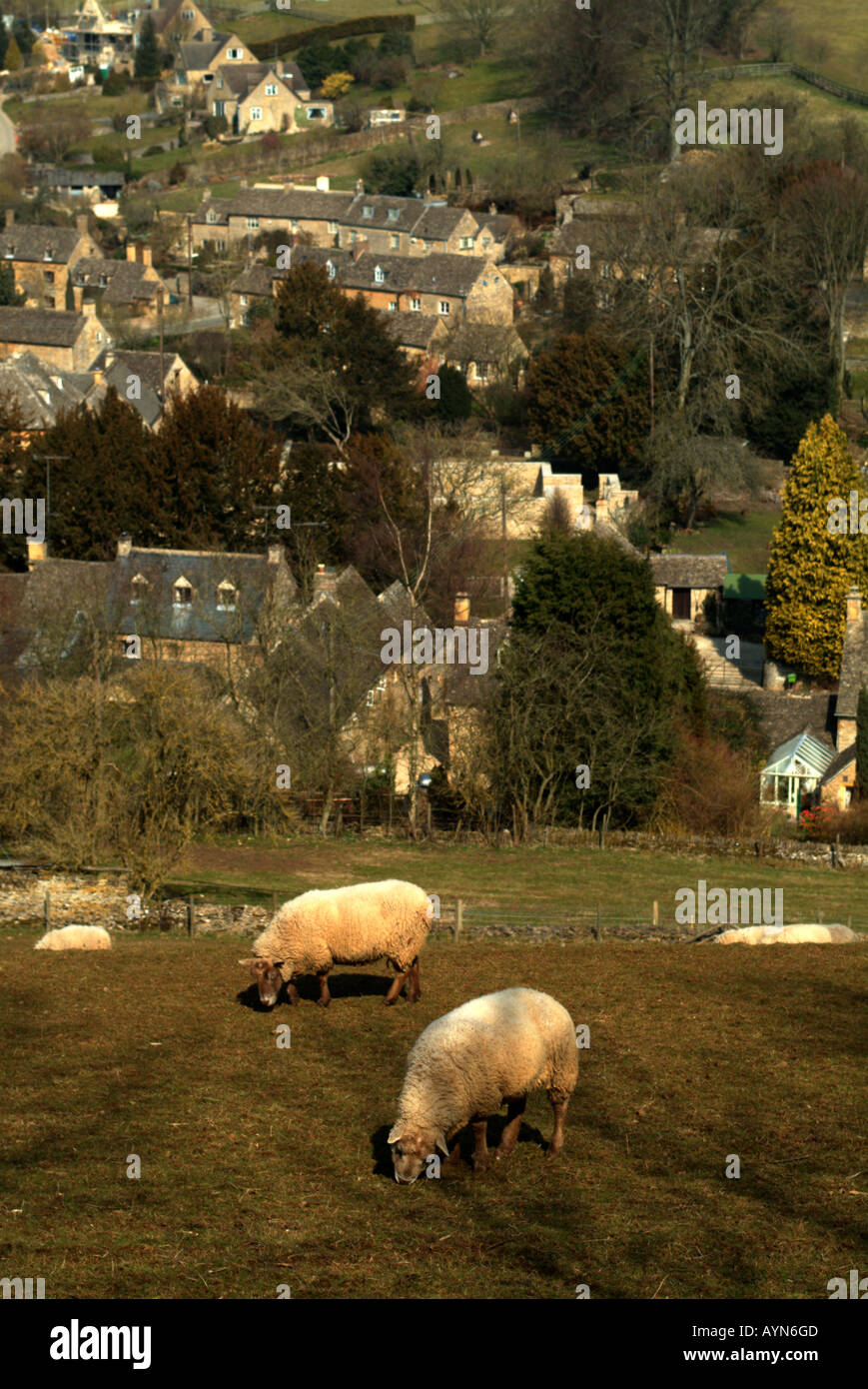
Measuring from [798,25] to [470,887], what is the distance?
115 m

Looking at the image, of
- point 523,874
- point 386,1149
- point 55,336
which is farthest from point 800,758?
point 55,336

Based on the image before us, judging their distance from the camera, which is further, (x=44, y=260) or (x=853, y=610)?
(x=44, y=260)

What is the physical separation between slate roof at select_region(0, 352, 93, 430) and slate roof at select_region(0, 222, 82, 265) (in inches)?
1056

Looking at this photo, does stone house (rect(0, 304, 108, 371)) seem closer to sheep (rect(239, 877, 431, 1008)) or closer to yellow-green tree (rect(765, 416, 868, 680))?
yellow-green tree (rect(765, 416, 868, 680))

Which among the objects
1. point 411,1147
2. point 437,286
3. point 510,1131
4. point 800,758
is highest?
point 411,1147

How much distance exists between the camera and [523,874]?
35.7 metres

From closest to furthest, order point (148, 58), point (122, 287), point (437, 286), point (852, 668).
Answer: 1. point (852, 668)
2. point (437, 286)
3. point (122, 287)
4. point (148, 58)

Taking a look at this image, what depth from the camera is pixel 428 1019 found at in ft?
58.4

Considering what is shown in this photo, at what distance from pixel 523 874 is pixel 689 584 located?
31034mm

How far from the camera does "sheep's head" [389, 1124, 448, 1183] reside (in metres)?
13.4

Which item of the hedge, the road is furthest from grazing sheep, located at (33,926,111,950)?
the hedge

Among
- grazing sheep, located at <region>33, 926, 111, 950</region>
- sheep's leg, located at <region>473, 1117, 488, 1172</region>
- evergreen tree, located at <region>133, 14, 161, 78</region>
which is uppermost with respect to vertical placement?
evergreen tree, located at <region>133, 14, 161, 78</region>

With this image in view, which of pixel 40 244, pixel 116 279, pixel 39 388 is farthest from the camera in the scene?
pixel 40 244

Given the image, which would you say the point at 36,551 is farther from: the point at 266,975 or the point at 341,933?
the point at 341,933
